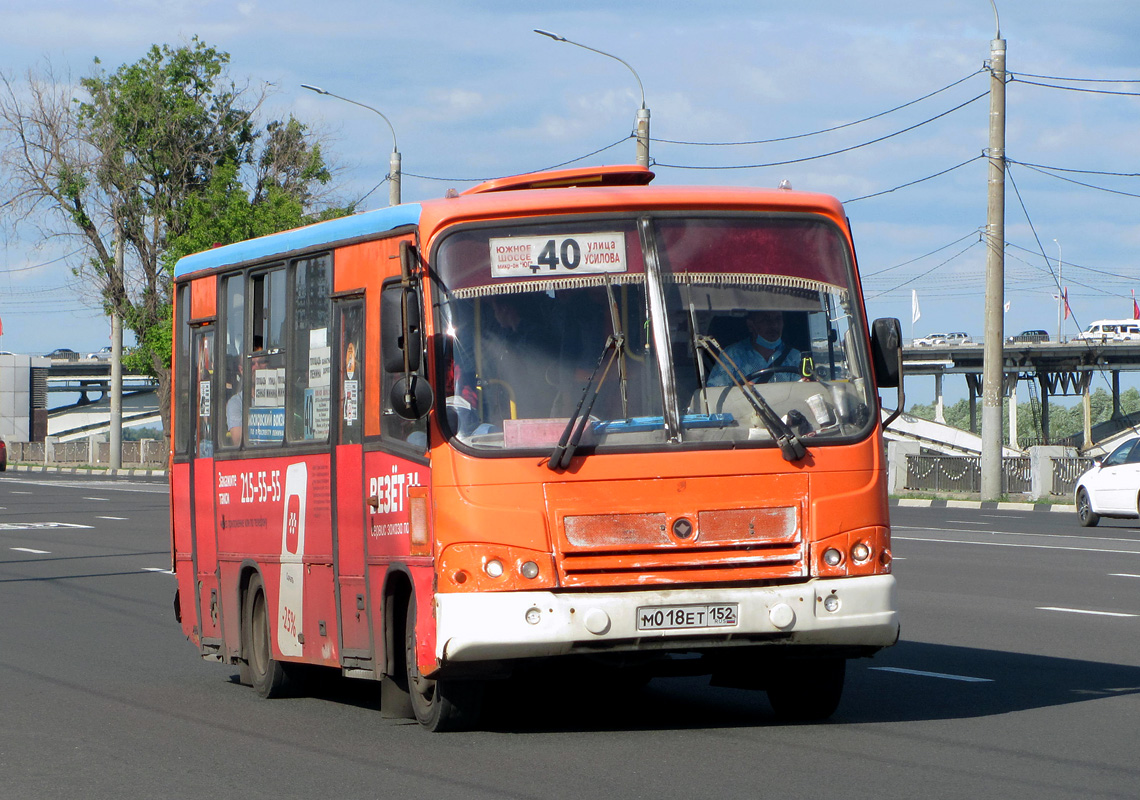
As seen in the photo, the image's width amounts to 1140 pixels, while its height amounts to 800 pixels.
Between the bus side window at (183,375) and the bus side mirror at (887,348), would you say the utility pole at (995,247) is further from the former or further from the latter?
the bus side mirror at (887,348)

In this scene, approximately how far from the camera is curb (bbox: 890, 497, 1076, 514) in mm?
35375

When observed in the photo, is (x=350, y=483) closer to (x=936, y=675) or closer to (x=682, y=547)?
(x=682, y=547)

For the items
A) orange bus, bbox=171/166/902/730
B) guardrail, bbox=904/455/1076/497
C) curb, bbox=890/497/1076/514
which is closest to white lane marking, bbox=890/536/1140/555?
curb, bbox=890/497/1076/514

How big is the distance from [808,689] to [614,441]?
176 centimetres

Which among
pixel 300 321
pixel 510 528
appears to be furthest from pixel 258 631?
pixel 510 528

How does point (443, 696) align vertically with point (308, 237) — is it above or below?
below

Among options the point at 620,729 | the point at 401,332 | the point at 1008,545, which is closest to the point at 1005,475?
the point at 1008,545

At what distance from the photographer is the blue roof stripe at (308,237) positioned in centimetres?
820

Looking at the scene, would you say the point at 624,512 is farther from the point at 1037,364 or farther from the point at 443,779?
the point at 1037,364

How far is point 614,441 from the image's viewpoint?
24.9ft

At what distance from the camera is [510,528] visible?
7438 millimetres

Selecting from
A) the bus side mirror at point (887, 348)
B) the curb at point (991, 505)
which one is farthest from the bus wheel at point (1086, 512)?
the bus side mirror at point (887, 348)

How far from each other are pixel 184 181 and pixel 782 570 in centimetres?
5284

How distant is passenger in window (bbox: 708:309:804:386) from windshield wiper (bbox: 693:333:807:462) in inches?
0.8
